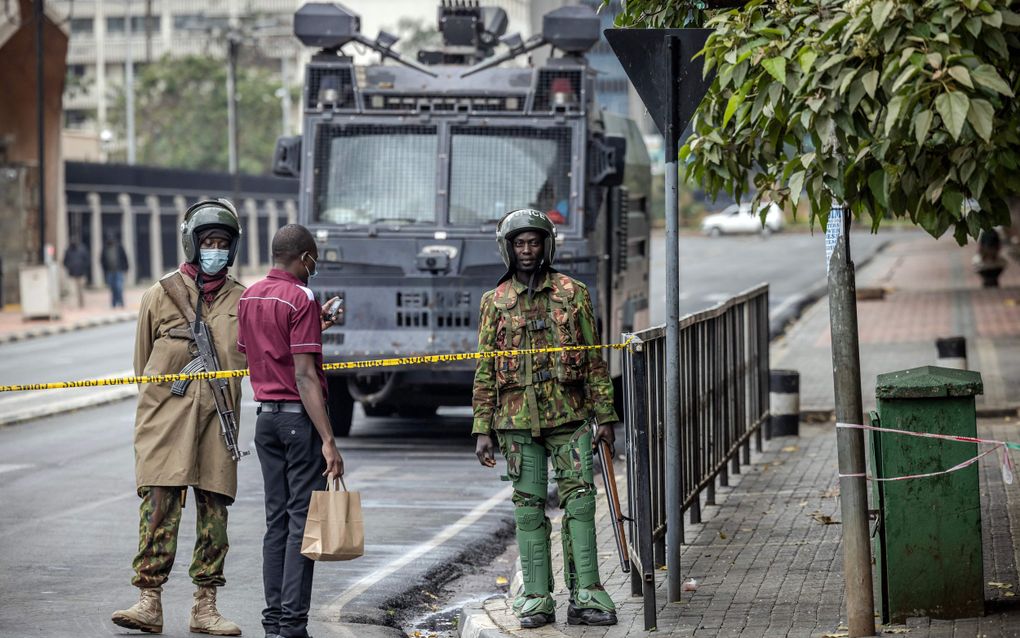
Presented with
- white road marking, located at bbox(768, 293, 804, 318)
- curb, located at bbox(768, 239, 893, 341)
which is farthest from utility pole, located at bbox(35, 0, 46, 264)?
curb, located at bbox(768, 239, 893, 341)

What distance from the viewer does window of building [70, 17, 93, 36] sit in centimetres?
10781

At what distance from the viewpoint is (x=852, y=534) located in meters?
6.64

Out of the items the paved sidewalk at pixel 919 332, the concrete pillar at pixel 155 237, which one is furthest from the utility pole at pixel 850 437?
the concrete pillar at pixel 155 237

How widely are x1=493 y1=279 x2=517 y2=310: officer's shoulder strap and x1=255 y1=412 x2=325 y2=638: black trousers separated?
1022 mm

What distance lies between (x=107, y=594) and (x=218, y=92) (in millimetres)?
64601

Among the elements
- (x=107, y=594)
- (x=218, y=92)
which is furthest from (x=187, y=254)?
(x=218, y=92)

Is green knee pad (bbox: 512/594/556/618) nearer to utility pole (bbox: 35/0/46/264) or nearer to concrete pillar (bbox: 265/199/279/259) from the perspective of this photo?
utility pole (bbox: 35/0/46/264)

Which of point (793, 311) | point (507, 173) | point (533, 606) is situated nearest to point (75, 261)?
point (793, 311)

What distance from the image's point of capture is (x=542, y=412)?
7.20 metres

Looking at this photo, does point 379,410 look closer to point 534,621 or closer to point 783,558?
point 783,558

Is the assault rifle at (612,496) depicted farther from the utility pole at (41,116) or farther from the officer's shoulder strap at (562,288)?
the utility pole at (41,116)

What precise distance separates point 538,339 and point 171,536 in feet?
6.34

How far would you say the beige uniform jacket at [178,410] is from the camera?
7.34 m

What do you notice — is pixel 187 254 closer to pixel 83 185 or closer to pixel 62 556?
pixel 62 556
